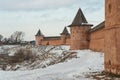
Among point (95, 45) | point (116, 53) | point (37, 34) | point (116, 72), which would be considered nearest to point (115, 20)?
point (116, 53)

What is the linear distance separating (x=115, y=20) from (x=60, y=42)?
45280 mm

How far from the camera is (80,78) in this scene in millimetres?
14500

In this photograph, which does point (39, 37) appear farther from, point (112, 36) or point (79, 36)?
point (112, 36)

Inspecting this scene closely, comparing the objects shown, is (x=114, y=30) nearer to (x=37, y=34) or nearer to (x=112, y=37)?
(x=112, y=37)

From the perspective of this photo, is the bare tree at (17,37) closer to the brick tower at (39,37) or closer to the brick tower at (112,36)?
the brick tower at (39,37)

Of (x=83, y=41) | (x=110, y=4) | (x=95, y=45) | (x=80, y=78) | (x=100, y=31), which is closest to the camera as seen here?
(x=80, y=78)

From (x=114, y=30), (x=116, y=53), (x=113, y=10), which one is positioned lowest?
(x=116, y=53)

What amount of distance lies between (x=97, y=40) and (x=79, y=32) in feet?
19.2

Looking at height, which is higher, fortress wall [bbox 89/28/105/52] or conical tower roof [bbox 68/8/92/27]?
conical tower roof [bbox 68/8/92/27]

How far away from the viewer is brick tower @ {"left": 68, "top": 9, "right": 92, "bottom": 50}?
124 ft

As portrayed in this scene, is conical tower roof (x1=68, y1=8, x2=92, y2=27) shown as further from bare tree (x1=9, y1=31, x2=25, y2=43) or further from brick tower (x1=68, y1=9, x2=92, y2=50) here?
bare tree (x1=9, y1=31, x2=25, y2=43)

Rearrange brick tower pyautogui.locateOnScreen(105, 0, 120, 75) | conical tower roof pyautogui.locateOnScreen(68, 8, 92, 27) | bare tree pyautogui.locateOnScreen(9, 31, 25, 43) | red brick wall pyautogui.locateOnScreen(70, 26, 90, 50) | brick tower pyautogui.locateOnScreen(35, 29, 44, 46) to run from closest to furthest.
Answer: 1. brick tower pyautogui.locateOnScreen(105, 0, 120, 75)
2. conical tower roof pyautogui.locateOnScreen(68, 8, 92, 27)
3. red brick wall pyautogui.locateOnScreen(70, 26, 90, 50)
4. brick tower pyautogui.locateOnScreen(35, 29, 44, 46)
5. bare tree pyautogui.locateOnScreen(9, 31, 25, 43)

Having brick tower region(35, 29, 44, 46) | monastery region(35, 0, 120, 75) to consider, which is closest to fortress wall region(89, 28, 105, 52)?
monastery region(35, 0, 120, 75)

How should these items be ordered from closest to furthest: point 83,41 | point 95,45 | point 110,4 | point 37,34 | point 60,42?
point 110,4 < point 95,45 < point 83,41 < point 60,42 < point 37,34
